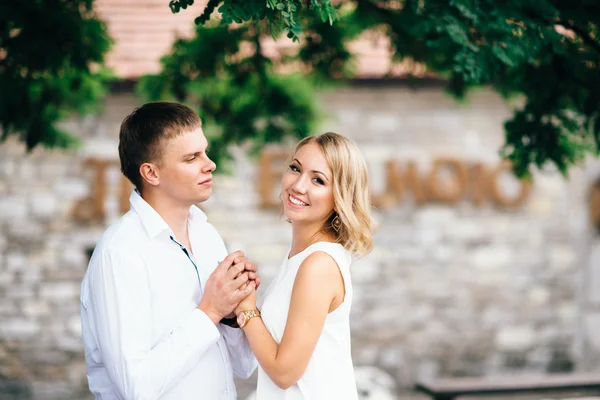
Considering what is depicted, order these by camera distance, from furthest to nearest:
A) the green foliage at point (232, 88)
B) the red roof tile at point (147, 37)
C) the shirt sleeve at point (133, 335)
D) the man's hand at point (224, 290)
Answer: the red roof tile at point (147, 37)
the green foliage at point (232, 88)
the man's hand at point (224, 290)
the shirt sleeve at point (133, 335)

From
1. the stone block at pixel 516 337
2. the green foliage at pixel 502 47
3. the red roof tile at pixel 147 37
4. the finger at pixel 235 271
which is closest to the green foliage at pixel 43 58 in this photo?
the green foliage at pixel 502 47

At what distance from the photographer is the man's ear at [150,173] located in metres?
2.20

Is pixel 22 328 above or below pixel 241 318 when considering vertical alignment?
below

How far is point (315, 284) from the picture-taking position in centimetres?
218

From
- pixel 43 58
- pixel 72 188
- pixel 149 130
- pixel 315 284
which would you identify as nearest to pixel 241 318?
pixel 315 284

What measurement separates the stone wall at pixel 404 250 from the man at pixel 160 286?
5189 millimetres

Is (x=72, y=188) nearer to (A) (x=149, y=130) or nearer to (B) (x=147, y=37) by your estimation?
(B) (x=147, y=37)

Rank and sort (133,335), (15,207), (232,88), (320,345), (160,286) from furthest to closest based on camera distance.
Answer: (15,207)
(232,88)
(320,345)
(160,286)
(133,335)

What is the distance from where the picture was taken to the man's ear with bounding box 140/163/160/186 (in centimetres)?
220

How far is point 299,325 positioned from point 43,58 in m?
2.34

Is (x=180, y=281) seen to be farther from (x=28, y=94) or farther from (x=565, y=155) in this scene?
(x=565, y=155)

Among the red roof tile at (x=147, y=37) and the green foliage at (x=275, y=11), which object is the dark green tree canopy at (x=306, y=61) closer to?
the green foliage at (x=275, y=11)

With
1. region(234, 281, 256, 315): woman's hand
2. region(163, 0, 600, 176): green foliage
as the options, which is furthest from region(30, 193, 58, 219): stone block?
region(234, 281, 256, 315): woman's hand

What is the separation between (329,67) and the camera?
4.73 m
